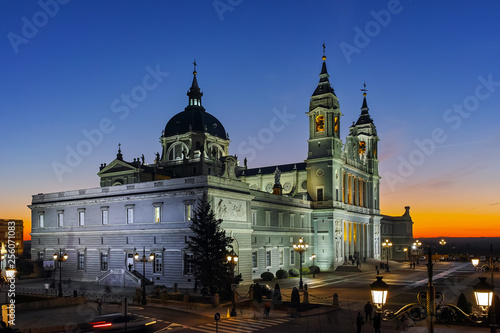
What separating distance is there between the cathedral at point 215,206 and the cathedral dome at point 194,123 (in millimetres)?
224

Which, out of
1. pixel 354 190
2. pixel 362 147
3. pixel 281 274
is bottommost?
pixel 281 274

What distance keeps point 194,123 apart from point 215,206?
34.6 metres

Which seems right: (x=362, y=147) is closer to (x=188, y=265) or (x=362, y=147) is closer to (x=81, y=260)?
(x=188, y=265)

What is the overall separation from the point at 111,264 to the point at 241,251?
15.4 meters

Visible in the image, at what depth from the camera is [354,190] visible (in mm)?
85750

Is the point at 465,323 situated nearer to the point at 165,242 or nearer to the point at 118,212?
the point at 165,242

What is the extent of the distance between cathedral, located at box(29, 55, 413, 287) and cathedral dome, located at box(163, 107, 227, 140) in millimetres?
224

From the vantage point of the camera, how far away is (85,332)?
23.2 metres

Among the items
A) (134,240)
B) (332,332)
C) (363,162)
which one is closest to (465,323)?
(332,332)

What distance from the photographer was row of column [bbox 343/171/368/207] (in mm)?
80438

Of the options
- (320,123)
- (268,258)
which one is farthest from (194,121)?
(268,258)

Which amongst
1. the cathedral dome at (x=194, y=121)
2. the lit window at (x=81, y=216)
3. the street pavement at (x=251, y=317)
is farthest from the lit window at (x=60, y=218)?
the cathedral dome at (x=194, y=121)

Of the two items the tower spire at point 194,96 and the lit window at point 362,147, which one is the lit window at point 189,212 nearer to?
the tower spire at point 194,96

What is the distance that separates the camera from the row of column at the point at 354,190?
8044 cm
